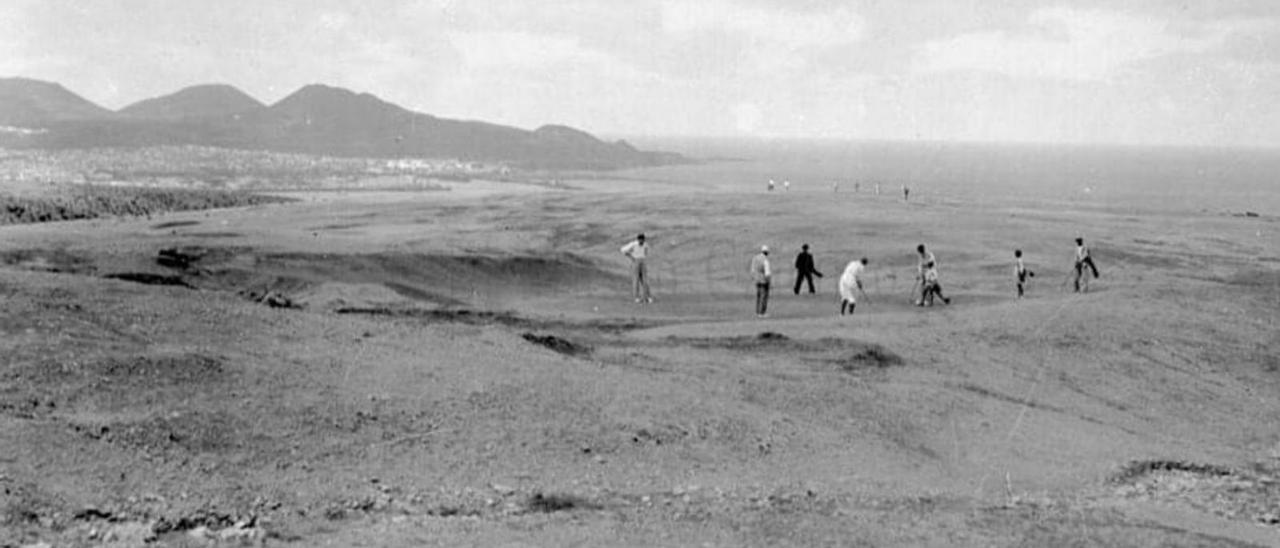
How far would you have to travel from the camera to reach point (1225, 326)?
86.7ft

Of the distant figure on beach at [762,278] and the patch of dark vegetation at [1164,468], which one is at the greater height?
the distant figure on beach at [762,278]

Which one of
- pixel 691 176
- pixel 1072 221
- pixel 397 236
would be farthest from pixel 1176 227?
pixel 691 176

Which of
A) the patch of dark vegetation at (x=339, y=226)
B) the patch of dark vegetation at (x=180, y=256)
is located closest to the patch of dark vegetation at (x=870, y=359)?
the patch of dark vegetation at (x=180, y=256)

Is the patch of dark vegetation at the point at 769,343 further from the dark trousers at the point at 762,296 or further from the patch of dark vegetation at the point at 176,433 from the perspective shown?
the patch of dark vegetation at the point at 176,433

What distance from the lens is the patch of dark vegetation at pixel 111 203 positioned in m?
47.8

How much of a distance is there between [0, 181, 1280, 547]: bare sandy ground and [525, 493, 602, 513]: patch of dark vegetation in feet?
0.21

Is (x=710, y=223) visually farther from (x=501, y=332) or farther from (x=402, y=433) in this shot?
(x=402, y=433)

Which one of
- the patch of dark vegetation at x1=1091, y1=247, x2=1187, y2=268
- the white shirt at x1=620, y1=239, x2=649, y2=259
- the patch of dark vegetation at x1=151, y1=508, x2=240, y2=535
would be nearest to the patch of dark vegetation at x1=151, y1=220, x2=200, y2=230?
the white shirt at x1=620, y1=239, x2=649, y2=259

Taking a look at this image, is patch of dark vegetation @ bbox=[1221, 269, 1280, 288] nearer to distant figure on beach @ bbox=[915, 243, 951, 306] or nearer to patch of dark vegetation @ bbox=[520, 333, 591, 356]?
distant figure on beach @ bbox=[915, 243, 951, 306]

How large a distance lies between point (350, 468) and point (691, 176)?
443 ft

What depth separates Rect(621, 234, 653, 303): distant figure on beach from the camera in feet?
90.1

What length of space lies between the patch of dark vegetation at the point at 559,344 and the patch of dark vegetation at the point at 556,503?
703cm

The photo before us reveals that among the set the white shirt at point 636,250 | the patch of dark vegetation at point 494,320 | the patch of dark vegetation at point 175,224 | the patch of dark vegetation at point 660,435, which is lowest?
the patch of dark vegetation at point 175,224

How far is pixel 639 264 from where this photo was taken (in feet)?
93.1
